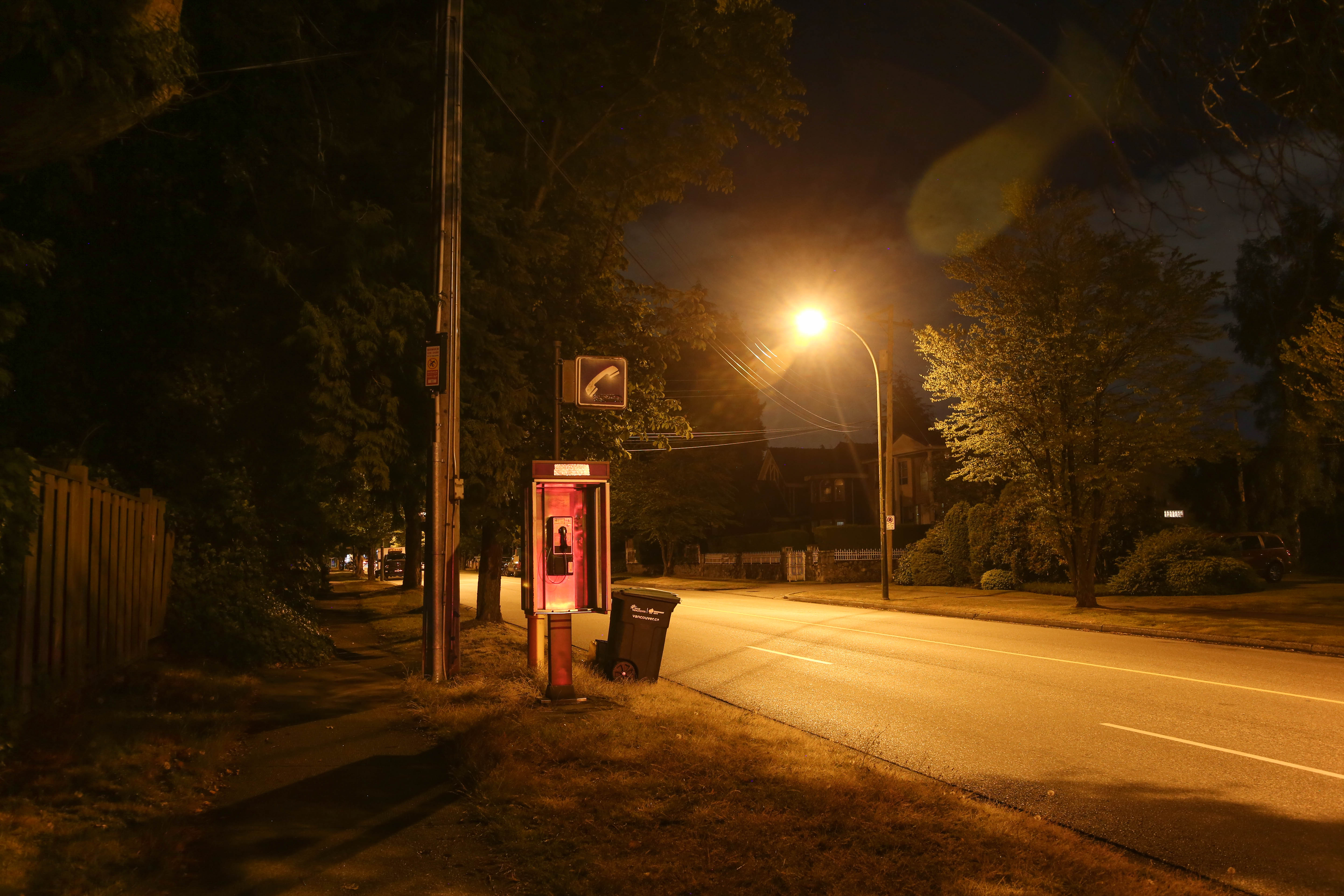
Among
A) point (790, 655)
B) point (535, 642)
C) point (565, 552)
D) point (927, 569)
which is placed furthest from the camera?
point (927, 569)

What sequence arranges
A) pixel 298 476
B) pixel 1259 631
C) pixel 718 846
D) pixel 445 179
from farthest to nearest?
pixel 1259 631, pixel 298 476, pixel 445 179, pixel 718 846

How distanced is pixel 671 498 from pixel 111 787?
4543cm

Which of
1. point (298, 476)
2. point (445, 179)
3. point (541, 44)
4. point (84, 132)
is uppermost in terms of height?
point (541, 44)

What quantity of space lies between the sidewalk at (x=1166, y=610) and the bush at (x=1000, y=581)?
792 mm

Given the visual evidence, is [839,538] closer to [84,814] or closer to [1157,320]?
[1157,320]

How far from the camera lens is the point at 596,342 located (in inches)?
739

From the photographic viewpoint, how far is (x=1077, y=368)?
22.8 m

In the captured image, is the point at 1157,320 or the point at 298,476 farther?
the point at 1157,320

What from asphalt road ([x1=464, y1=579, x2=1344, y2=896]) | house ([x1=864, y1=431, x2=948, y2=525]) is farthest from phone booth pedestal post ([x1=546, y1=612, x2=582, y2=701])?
house ([x1=864, y1=431, x2=948, y2=525])

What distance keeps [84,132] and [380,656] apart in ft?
29.9

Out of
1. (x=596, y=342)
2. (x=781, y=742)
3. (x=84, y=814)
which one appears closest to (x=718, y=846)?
(x=781, y=742)

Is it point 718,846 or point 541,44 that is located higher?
point 541,44

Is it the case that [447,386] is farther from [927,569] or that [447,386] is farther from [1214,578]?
[927,569]

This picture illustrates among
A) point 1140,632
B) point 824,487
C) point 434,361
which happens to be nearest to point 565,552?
point 434,361
